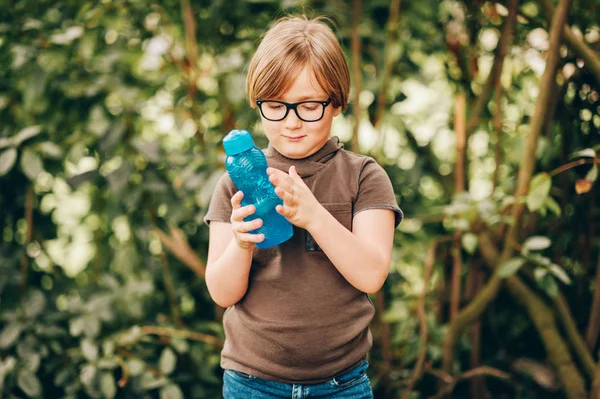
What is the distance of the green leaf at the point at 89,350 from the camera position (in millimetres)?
2098

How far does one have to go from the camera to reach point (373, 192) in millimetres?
1234

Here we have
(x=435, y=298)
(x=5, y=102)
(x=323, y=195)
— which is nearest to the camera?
(x=323, y=195)

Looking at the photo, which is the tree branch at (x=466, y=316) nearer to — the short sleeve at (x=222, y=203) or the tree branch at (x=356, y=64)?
the tree branch at (x=356, y=64)

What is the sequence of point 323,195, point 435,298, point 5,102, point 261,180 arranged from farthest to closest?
point 435,298 → point 5,102 → point 323,195 → point 261,180

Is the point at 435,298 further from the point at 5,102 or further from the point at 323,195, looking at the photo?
the point at 5,102

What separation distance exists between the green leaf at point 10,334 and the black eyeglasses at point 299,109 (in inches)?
54.8

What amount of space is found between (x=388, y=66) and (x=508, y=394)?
123 centimetres

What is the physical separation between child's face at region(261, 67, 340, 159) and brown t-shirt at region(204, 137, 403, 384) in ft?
0.13

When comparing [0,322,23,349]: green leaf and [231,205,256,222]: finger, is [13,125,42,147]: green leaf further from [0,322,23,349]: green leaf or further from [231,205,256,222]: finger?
[231,205,256,222]: finger

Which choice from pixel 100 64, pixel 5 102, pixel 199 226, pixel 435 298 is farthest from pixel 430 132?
pixel 5 102

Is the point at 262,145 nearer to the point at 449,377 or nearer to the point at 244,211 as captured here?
the point at 449,377

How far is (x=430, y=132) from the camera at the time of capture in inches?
97.9

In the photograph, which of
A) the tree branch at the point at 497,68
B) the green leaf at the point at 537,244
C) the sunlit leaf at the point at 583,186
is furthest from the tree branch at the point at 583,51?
the green leaf at the point at 537,244

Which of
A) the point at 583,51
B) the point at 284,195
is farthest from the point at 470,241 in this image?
the point at 284,195
